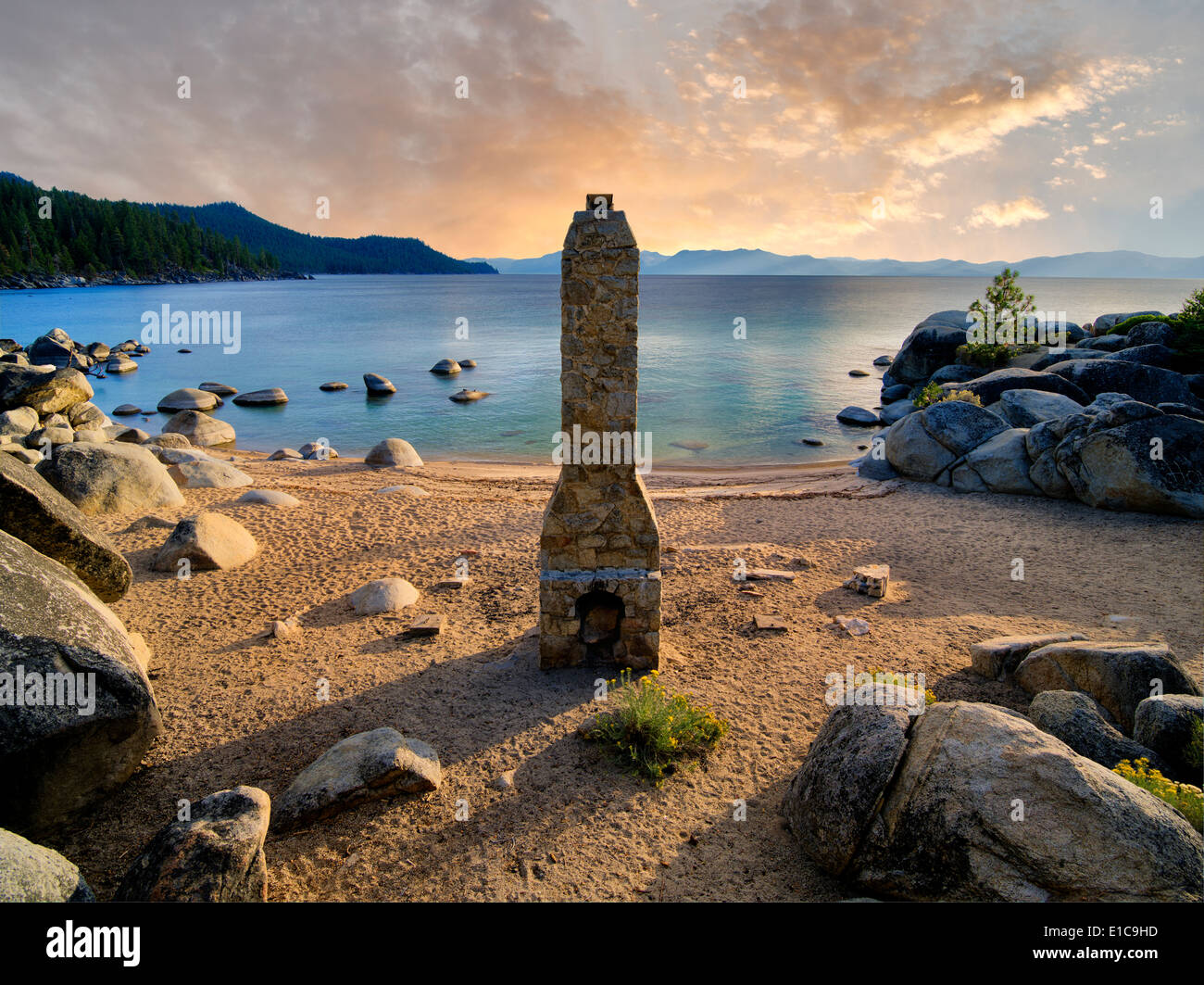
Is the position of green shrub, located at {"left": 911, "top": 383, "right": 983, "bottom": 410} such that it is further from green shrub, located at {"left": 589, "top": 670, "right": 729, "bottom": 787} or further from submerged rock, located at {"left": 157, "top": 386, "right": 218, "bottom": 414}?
submerged rock, located at {"left": 157, "top": 386, "right": 218, "bottom": 414}

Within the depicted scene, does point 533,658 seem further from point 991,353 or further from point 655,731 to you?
point 991,353

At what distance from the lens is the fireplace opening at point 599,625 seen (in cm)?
953

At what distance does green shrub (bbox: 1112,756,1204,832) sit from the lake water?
23196mm

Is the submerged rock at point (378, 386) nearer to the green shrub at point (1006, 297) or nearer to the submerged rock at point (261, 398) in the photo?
the submerged rock at point (261, 398)

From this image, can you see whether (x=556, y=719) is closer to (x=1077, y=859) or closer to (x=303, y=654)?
(x=303, y=654)

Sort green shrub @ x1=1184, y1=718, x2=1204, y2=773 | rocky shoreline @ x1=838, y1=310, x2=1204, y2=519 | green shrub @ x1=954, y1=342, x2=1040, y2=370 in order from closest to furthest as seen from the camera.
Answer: green shrub @ x1=1184, y1=718, x2=1204, y2=773 < rocky shoreline @ x1=838, y1=310, x2=1204, y2=519 < green shrub @ x1=954, y1=342, x2=1040, y2=370

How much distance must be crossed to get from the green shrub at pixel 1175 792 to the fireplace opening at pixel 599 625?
5.87 m

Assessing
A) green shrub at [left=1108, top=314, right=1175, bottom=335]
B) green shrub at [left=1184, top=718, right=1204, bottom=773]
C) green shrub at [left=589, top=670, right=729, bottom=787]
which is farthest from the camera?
→ green shrub at [left=1108, top=314, right=1175, bottom=335]

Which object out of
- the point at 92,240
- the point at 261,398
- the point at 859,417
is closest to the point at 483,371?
the point at 261,398

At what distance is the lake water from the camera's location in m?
32.7

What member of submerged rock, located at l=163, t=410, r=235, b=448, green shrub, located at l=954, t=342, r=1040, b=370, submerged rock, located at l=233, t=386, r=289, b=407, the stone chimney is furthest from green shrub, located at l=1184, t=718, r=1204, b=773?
submerged rock, located at l=233, t=386, r=289, b=407

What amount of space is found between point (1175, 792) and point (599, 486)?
6463 millimetres

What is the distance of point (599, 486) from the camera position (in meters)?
8.78
